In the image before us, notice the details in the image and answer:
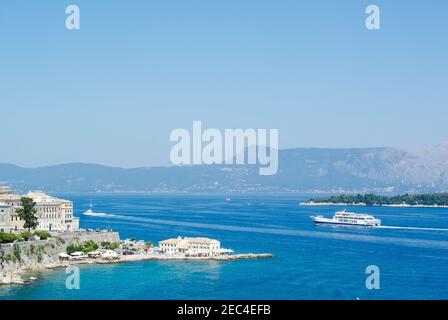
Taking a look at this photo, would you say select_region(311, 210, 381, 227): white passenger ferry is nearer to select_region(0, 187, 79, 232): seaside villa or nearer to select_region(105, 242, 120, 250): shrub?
select_region(0, 187, 79, 232): seaside villa

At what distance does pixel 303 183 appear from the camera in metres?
178

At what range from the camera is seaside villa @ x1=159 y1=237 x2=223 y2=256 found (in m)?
29.9

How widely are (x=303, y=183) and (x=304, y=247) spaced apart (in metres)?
145

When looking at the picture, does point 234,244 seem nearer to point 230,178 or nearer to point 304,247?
point 304,247

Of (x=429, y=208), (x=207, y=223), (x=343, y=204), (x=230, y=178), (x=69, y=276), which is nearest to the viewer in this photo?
(x=69, y=276)

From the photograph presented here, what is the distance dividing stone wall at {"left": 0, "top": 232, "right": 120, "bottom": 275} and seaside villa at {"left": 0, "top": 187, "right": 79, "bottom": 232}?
134 inches

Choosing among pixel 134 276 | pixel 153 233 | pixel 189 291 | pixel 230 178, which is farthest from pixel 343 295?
pixel 230 178

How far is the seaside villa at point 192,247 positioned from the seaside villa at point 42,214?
6.07 m

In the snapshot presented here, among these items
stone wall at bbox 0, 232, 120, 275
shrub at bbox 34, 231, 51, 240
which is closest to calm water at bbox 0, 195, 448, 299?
stone wall at bbox 0, 232, 120, 275

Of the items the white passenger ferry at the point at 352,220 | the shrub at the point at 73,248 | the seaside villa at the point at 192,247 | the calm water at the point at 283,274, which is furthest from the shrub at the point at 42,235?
the white passenger ferry at the point at 352,220

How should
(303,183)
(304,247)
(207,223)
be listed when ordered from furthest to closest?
(303,183) < (207,223) < (304,247)

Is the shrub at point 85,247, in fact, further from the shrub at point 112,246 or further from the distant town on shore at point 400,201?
the distant town on shore at point 400,201

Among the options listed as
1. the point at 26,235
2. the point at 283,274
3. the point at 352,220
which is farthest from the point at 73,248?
the point at 352,220
